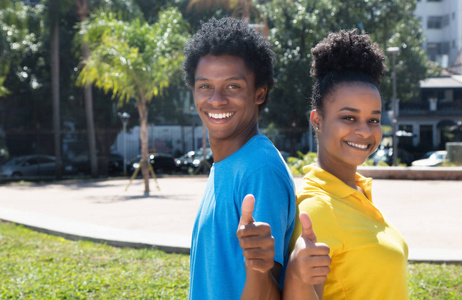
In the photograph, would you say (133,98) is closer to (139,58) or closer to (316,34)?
(316,34)

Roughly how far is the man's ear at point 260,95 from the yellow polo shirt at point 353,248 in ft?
1.34

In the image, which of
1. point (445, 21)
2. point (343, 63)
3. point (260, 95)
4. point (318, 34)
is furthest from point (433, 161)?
point (445, 21)

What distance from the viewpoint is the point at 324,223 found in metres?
1.95

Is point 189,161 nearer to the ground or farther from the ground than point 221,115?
nearer to the ground

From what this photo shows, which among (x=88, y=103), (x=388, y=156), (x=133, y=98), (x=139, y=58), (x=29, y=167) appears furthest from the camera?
(x=133, y=98)

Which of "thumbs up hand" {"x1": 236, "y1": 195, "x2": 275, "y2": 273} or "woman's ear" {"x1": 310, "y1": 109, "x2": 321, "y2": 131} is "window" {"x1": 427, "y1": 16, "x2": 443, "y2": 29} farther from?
"thumbs up hand" {"x1": 236, "y1": 195, "x2": 275, "y2": 273}

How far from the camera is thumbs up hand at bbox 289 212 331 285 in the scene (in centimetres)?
165

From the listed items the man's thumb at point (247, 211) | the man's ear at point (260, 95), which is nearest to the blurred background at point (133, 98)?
the man's ear at point (260, 95)

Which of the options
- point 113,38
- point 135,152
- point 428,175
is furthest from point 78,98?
point 428,175

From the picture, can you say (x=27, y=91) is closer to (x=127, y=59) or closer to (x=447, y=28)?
(x=127, y=59)

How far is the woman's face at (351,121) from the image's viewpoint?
2.23 meters

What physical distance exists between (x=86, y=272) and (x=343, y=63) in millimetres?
4787

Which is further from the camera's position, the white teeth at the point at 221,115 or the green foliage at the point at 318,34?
the green foliage at the point at 318,34

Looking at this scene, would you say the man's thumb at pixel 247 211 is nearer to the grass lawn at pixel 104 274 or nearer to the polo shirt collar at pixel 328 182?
the polo shirt collar at pixel 328 182
